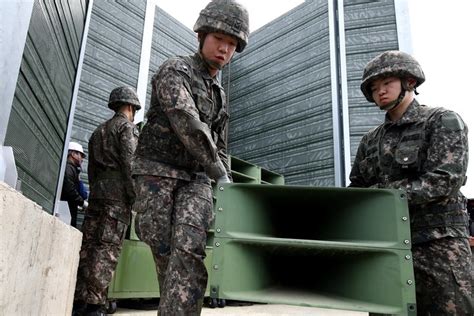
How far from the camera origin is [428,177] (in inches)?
62.6

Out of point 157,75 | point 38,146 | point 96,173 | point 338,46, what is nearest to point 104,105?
point 96,173

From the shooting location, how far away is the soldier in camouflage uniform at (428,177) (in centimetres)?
160

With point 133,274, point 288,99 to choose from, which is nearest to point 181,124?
point 133,274

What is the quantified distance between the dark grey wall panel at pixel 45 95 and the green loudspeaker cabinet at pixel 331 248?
88 cm

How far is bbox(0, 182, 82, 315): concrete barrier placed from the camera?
95 centimetres

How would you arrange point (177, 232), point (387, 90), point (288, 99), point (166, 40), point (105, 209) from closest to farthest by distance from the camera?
1. point (177, 232)
2. point (387, 90)
3. point (105, 209)
4. point (166, 40)
5. point (288, 99)

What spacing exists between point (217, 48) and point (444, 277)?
150 centimetres

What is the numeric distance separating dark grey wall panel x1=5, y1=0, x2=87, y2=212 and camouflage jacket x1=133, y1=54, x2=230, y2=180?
1.62 feet

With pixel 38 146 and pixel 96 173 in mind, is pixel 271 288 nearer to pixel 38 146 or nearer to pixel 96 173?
pixel 38 146

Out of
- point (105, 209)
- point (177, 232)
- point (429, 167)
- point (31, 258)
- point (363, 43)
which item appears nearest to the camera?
point (31, 258)

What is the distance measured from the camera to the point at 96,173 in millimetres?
2961

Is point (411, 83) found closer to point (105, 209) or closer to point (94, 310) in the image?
point (105, 209)

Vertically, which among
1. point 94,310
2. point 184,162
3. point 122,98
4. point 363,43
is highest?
point 363,43

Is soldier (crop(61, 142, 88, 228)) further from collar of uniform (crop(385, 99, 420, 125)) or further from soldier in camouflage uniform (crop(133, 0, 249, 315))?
collar of uniform (crop(385, 99, 420, 125))
